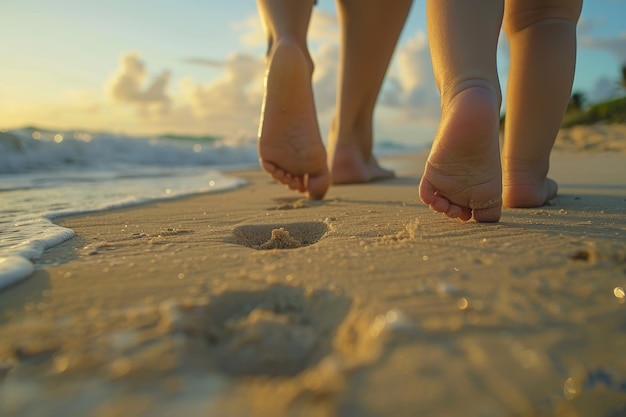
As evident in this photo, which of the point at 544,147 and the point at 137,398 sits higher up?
the point at 544,147

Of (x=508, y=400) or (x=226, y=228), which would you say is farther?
(x=226, y=228)

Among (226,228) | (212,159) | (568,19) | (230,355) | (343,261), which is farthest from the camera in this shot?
(212,159)

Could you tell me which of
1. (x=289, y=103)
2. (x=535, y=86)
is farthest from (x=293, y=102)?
(x=535, y=86)

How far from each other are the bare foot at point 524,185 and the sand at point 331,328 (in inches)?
18.3

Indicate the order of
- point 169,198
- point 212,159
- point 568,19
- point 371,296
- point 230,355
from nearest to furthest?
1. point 230,355
2. point 371,296
3. point 568,19
4. point 169,198
5. point 212,159

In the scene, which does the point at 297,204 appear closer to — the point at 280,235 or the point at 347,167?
the point at 280,235

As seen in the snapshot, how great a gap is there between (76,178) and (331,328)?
3.83m

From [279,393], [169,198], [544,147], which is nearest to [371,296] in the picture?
[279,393]

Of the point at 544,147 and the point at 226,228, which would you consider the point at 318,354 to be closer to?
the point at 226,228

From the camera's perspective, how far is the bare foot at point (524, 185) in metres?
1.55

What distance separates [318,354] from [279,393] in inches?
3.5

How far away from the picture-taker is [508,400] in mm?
493

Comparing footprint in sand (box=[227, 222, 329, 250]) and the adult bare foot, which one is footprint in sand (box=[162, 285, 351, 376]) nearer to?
footprint in sand (box=[227, 222, 329, 250])

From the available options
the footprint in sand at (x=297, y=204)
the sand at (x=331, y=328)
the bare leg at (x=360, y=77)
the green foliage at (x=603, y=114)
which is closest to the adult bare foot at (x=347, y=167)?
the bare leg at (x=360, y=77)
